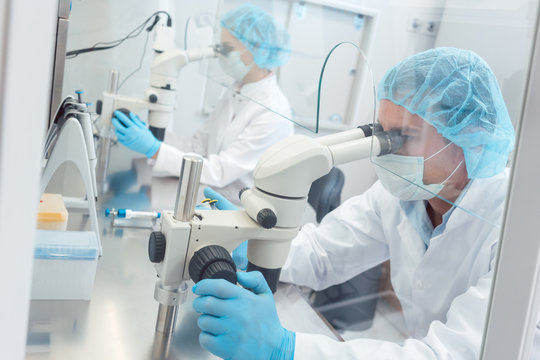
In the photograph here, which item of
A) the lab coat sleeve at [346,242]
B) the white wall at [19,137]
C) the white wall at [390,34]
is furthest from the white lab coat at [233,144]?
the white wall at [19,137]

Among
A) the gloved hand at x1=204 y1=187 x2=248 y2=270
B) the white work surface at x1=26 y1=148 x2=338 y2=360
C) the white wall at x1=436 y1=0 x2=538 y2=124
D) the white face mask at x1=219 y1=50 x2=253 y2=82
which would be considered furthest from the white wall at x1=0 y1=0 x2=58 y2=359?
the white face mask at x1=219 y1=50 x2=253 y2=82

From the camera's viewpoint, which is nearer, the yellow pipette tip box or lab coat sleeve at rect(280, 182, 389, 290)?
the yellow pipette tip box

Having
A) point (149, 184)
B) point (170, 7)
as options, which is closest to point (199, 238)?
point (149, 184)

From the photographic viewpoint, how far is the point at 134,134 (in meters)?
1.72

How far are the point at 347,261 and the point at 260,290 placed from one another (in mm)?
592

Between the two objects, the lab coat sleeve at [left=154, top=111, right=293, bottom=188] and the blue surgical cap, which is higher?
the blue surgical cap

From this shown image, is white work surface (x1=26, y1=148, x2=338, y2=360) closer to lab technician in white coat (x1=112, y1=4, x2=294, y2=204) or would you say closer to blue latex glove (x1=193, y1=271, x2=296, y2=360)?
blue latex glove (x1=193, y1=271, x2=296, y2=360)

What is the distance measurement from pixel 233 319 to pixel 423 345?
1.12 feet

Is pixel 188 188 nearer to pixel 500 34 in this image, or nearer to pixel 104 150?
pixel 500 34

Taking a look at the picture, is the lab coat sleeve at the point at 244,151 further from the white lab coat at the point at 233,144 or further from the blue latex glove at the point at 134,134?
the blue latex glove at the point at 134,134

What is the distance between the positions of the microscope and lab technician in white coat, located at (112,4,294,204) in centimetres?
48

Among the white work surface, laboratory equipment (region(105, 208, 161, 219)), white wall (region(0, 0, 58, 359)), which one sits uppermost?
white wall (region(0, 0, 58, 359))

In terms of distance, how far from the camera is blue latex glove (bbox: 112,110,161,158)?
5.59 feet

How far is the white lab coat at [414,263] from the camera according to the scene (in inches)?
30.4
